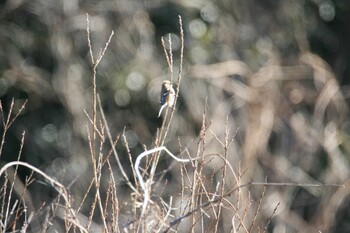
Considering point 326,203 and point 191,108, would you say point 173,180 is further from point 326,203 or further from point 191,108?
point 326,203

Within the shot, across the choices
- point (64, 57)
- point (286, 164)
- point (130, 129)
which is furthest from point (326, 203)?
point (64, 57)

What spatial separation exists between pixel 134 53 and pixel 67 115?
100 cm

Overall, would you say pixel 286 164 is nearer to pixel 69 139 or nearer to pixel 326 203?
pixel 326 203

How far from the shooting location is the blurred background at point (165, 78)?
954cm

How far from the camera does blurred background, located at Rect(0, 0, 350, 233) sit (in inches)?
376

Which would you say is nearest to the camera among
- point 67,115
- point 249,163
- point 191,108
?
point 249,163

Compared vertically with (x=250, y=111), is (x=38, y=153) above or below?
below

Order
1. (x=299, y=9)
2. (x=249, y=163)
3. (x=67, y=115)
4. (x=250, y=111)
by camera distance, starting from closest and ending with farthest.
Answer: (x=249, y=163)
(x=250, y=111)
(x=67, y=115)
(x=299, y=9)

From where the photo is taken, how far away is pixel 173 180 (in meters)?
9.51

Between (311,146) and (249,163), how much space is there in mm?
1166

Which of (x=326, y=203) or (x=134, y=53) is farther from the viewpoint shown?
(x=134, y=53)

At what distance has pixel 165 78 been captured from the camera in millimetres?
10047

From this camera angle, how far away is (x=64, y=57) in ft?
33.8

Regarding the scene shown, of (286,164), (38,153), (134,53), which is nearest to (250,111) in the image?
(286,164)
